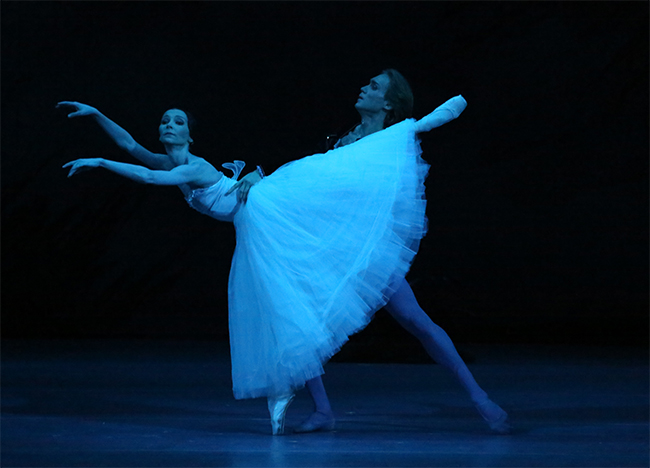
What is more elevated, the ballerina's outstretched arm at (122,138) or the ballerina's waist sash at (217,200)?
the ballerina's outstretched arm at (122,138)

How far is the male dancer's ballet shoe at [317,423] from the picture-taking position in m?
2.51

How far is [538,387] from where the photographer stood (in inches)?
138

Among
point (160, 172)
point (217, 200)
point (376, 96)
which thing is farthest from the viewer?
point (376, 96)

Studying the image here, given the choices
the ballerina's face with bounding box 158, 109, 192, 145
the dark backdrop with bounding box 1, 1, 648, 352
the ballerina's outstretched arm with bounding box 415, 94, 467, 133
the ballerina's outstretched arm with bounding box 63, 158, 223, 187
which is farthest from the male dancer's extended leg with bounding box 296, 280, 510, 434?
the dark backdrop with bounding box 1, 1, 648, 352

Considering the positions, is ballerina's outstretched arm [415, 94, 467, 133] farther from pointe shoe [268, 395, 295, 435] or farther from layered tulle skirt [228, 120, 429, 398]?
pointe shoe [268, 395, 295, 435]

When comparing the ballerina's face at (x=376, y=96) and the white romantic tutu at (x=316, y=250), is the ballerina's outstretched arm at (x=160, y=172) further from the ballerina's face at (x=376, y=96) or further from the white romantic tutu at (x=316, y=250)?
the ballerina's face at (x=376, y=96)

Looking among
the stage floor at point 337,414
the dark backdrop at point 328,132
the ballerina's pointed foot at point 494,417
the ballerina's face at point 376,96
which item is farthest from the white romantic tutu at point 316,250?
the dark backdrop at point 328,132

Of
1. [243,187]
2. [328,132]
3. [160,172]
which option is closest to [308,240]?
[243,187]

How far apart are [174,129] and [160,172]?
191mm

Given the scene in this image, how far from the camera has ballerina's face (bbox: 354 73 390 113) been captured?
8.55ft

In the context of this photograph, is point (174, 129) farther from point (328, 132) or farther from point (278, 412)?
point (328, 132)

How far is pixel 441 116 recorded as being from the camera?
246cm

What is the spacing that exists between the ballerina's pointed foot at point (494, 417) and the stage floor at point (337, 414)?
44 mm

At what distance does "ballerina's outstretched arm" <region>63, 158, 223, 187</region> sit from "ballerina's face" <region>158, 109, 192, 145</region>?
11 centimetres
